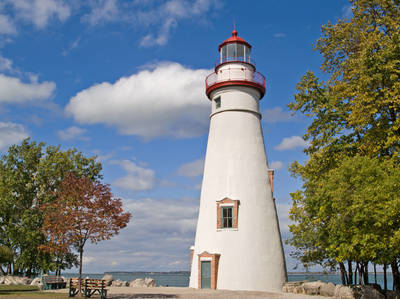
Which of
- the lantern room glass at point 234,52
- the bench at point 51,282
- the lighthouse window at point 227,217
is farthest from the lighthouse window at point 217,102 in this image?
the bench at point 51,282

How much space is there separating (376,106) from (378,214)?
220 inches

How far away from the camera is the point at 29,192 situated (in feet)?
117

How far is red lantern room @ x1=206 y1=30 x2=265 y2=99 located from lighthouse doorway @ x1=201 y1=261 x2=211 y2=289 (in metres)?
12.4

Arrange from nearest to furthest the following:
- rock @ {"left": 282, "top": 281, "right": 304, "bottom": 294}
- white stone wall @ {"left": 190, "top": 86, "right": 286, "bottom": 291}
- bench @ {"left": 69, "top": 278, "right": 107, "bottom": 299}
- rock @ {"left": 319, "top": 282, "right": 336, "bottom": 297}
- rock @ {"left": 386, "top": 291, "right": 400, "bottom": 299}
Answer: bench @ {"left": 69, "top": 278, "right": 107, "bottom": 299}, rock @ {"left": 386, "top": 291, "right": 400, "bottom": 299}, rock @ {"left": 319, "top": 282, "right": 336, "bottom": 297}, rock @ {"left": 282, "top": 281, "right": 304, "bottom": 294}, white stone wall @ {"left": 190, "top": 86, "right": 286, "bottom": 291}

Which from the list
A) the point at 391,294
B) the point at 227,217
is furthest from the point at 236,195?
the point at 391,294

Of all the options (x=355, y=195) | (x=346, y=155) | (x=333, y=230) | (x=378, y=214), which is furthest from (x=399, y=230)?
(x=346, y=155)

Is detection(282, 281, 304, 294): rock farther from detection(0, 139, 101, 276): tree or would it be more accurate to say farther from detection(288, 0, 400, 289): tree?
detection(0, 139, 101, 276): tree

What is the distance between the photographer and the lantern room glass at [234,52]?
2969 cm

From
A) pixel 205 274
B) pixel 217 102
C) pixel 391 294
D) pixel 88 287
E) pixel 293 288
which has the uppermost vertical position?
pixel 217 102

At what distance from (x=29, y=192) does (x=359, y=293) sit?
93.3ft

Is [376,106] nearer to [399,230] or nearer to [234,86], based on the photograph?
[399,230]

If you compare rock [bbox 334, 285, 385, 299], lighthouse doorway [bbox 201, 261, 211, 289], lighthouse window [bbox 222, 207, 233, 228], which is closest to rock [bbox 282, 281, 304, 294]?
rock [bbox 334, 285, 385, 299]

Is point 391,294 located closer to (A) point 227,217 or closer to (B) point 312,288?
(B) point 312,288

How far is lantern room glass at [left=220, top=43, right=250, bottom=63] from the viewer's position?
29.7 meters
